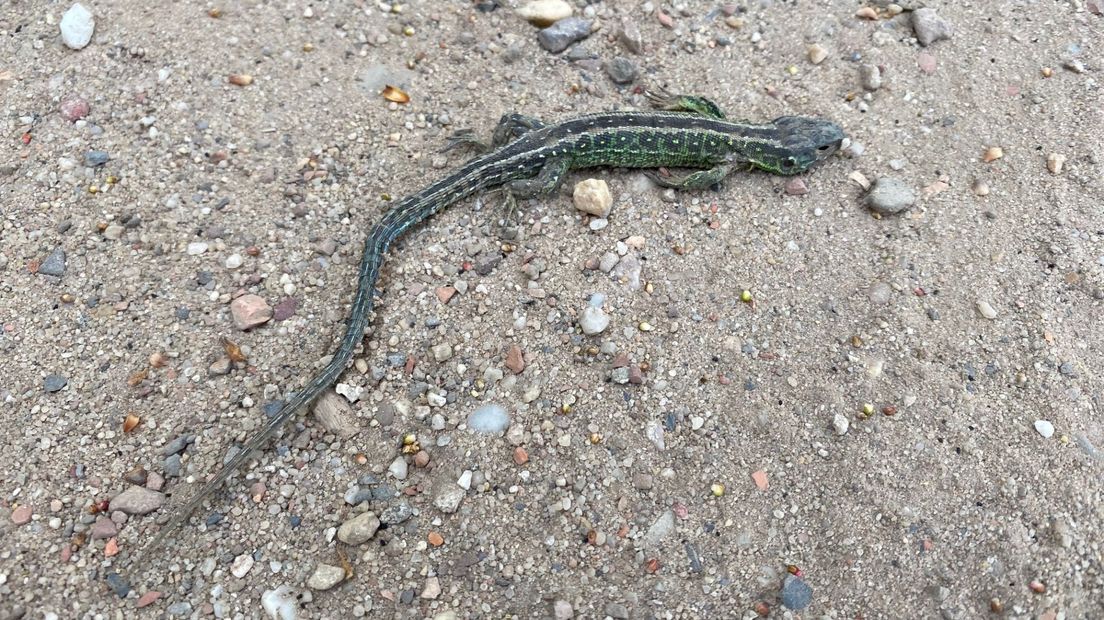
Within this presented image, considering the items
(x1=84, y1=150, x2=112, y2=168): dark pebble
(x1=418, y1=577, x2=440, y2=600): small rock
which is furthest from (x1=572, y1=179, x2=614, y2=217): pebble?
(x1=84, y1=150, x2=112, y2=168): dark pebble

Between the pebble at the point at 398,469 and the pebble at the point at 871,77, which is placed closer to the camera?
the pebble at the point at 398,469

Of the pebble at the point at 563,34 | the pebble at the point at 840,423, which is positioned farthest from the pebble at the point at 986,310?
the pebble at the point at 563,34

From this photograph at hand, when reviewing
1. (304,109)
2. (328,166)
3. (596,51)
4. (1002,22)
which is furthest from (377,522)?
(1002,22)

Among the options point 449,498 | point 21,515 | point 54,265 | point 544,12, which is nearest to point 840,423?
point 449,498

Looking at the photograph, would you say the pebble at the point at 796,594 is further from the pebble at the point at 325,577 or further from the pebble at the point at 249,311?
the pebble at the point at 249,311

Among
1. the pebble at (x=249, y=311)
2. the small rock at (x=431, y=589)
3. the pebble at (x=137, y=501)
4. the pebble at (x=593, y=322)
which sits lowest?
the small rock at (x=431, y=589)

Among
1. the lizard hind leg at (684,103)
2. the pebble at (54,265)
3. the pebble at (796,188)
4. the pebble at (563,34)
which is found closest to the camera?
the pebble at (54,265)

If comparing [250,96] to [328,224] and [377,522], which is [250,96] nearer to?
[328,224]
